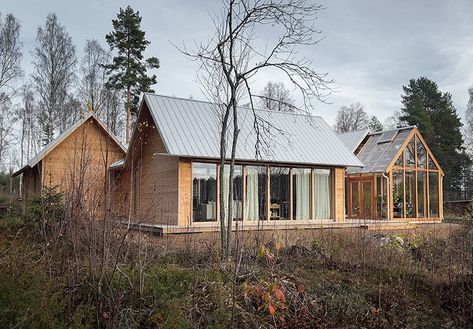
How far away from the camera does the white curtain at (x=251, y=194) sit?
1400 cm

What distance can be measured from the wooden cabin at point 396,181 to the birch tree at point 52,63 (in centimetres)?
1679

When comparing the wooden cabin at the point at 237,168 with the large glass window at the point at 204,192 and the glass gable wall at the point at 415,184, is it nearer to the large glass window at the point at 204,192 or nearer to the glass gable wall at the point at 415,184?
the large glass window at the point at 204,192

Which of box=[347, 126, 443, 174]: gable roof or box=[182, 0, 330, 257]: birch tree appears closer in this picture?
box=[182, 0, 330, 257]: birch tree

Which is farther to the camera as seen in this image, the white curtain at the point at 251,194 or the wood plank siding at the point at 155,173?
the white curtain at the point at 251,194

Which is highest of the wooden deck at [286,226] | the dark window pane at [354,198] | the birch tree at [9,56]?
the birch tree at [9,56]

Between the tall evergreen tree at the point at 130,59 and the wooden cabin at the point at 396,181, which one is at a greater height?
the tall evergreen tree at the point at 130,59

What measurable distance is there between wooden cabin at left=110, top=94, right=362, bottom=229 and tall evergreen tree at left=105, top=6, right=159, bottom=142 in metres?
12.3

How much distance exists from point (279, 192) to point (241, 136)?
7.20 feet

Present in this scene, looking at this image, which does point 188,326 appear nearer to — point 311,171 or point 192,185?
point 192,185

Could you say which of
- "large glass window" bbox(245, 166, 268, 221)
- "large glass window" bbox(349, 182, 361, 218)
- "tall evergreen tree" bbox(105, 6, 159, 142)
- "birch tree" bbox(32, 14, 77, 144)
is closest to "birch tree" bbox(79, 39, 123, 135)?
"tall evergreen tree" bbox(105, 6, 159, 142)

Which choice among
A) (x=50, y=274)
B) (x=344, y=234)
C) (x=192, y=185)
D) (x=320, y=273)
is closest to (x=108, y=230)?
(x=50, y=274)

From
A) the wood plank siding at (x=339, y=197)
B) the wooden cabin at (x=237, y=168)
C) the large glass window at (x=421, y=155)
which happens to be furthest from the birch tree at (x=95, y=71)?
the large glass window at (x=421, y=155)

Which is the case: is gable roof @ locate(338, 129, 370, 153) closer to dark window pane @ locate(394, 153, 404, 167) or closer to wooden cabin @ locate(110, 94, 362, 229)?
dark window pane @ locate(394, 153, 404, 167)

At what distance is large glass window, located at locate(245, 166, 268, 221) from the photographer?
45.9 feet
